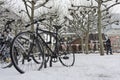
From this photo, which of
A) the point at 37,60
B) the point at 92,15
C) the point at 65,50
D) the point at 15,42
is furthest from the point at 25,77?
the point at 92,15

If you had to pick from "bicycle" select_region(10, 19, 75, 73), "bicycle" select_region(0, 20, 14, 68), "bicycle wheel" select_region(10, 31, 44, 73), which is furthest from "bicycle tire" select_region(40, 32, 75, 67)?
"bicycle wheel" select_region(10, 31, 44, 73)

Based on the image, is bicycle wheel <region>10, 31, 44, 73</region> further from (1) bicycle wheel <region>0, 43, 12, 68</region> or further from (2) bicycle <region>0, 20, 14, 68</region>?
(1) bicycle wheel <region>0, 43, 12, 68</region>

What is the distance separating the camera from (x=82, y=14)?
42875mm

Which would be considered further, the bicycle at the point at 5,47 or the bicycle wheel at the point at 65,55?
the bicycle wheel at the point at 65,55

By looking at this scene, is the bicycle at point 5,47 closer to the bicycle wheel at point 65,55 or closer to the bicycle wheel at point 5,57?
the bicycle wheel at point 5,57

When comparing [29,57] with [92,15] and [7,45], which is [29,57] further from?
[92,15]

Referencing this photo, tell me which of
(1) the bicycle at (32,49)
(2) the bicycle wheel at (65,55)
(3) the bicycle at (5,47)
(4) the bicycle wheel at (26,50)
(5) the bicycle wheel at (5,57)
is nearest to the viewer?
(1) the bicycle at (32,49)

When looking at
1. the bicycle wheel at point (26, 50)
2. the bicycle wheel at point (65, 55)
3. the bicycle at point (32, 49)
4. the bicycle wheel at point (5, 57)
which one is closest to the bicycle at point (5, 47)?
the bicycle wheel at point (5, 57)

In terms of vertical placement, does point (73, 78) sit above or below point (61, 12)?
below

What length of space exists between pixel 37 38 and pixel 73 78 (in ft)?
5.39

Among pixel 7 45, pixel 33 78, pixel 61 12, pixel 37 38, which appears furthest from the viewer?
pixel 61 12

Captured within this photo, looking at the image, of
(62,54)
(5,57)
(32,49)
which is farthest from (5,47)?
(32,49)

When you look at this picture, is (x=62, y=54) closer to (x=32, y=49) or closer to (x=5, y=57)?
(x=5, y=57)

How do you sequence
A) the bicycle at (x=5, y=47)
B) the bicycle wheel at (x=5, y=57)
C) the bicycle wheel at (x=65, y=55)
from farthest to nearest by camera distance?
1. the bicycle wheel at (x=65, y=55)
2. the bicycle wheel at (x=5, y=57)
3. the bicycle at (x=5, y=47)
